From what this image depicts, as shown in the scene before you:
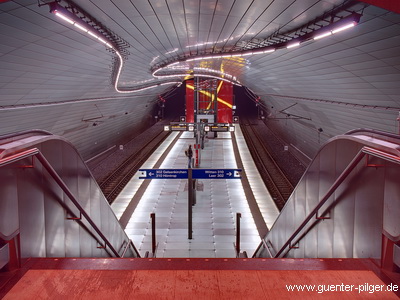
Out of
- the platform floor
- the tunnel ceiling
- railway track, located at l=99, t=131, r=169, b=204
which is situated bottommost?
railway track, located at l=99, t=131, r=169, b=204

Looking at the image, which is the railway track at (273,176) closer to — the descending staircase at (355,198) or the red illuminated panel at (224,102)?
the red illuminated panel at (224,102)

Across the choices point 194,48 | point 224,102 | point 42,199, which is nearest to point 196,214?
point 194,48

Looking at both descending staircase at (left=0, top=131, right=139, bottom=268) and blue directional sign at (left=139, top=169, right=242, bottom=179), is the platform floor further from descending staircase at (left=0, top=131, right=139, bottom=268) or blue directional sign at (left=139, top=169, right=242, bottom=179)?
blue directional sign at (left=139, top=169, right=242, bottom=179)

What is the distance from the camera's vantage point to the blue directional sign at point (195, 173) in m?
8.71

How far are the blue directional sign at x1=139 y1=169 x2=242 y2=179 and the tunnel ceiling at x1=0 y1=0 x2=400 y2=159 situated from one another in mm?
3188

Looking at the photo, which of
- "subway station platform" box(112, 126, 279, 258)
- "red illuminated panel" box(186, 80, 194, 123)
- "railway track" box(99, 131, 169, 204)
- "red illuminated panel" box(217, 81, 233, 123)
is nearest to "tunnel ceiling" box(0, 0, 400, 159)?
"railway track" box(99, 131, 169, 204)

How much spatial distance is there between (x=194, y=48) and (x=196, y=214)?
235 inches

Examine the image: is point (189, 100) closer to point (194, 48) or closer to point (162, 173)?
point (194, 48)

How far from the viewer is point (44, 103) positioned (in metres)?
12.5

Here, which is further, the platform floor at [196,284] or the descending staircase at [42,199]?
the descending staircase at [42,199]

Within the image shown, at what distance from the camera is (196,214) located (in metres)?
11.9

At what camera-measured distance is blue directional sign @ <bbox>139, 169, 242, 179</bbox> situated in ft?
28.6

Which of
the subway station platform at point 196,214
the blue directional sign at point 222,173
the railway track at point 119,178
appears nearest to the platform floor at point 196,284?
the blue directional sign at point 222,173

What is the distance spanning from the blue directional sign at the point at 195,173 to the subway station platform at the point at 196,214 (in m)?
1.83
